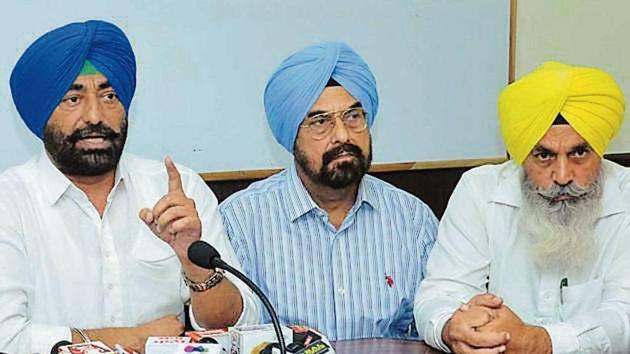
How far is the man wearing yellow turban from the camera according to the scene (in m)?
2.46

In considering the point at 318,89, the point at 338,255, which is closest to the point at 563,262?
the point at 338,255

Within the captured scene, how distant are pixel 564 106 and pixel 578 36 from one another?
139cm

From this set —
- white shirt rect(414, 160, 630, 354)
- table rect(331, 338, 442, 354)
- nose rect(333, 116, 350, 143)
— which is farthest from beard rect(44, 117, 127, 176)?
white shirt rect(414, 160, 630, 354)

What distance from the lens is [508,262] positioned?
261cm

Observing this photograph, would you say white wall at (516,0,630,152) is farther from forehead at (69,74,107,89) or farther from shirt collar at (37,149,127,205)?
shirt collar at (37,149,127,205)

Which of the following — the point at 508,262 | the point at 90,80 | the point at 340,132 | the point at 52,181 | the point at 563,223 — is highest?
the point at 90,80

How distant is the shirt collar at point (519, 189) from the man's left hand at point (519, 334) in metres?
0.45

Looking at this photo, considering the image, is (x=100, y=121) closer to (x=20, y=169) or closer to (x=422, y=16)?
(x=20, y=169)

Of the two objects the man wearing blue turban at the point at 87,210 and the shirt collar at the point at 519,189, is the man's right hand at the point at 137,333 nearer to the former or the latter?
the man wearing blue turban at the point at 87,210

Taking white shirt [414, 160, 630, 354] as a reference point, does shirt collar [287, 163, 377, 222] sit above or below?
above

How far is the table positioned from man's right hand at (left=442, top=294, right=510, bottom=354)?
58 mm

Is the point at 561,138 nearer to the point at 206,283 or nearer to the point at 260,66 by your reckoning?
the point at 206,283

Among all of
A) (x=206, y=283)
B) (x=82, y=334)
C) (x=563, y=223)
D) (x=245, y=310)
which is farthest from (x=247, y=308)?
(x=563, y=223)

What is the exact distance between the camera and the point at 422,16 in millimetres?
3457
